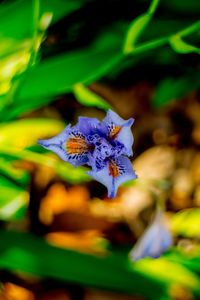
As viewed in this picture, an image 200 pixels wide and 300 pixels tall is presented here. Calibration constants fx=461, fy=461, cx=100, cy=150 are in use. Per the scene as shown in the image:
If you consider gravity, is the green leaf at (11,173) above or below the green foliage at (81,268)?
above

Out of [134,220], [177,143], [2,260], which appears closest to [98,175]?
[2,260]

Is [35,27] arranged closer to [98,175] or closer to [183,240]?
[98,175]

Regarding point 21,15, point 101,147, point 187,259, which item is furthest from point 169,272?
point 21,15

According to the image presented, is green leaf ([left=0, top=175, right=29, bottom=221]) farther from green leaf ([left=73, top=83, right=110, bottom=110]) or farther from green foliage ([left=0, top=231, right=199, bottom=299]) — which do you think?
green leaf ([left=73, top=83, right=110, bottom=110])

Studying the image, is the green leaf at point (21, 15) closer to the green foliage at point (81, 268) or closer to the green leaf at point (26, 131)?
the green leaf at point (26, 131)

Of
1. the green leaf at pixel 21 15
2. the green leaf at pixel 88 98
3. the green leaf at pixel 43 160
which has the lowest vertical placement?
the green leaf at pixel 43 160

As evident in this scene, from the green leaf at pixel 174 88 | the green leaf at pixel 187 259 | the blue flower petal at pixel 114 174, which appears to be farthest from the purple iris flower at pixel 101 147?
the green leaf at pixel 174 88
